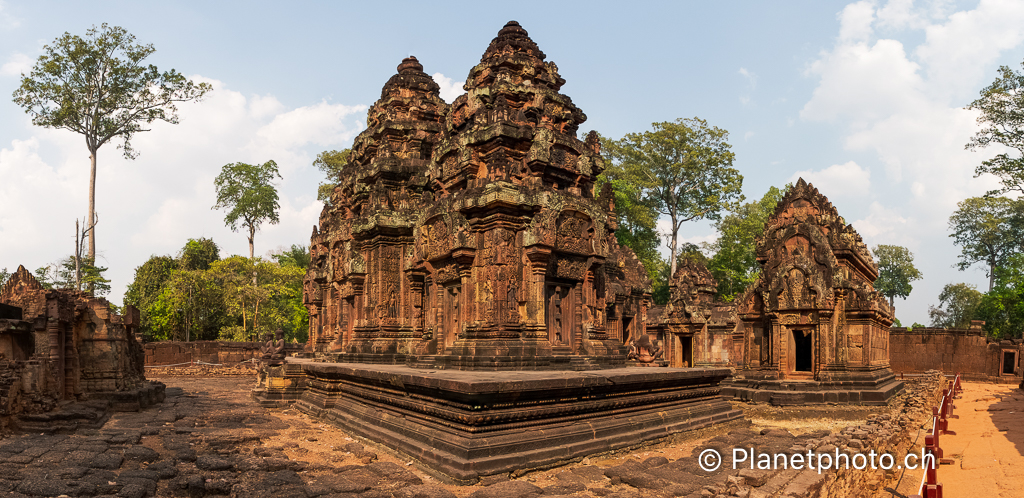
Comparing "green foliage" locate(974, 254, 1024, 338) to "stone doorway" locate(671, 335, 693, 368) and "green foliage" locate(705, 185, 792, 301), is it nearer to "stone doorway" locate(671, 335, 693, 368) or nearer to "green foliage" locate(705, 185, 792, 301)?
"green foliage" locate(705, 185, 792, 301)

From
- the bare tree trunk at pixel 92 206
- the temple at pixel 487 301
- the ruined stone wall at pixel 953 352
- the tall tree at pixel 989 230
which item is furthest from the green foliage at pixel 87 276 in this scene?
the tall tree at pixel 989 230

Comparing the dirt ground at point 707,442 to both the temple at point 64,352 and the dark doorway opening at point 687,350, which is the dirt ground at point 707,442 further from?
the dark doorway opening at point 687,350

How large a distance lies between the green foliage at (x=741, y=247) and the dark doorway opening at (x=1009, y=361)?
1101cm

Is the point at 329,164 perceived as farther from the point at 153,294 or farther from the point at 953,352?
the point at 953,352

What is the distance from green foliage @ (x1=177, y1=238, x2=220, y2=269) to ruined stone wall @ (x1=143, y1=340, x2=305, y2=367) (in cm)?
1050

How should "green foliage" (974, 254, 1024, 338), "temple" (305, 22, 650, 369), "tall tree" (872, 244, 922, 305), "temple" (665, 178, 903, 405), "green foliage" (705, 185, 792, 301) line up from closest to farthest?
"temple" (305, 22, 650, 369), "temple" (665, 178, 903, 405), "green foliage" (974, 254, 1024, 338), "green foliage" (705, 185, 792, 301), "tall tree" (872, 244, 922, 305)

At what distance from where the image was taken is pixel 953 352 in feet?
83.4

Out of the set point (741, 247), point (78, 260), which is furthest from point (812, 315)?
point (78, 260)

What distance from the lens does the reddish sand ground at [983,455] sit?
657cm

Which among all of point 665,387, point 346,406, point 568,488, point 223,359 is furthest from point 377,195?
point 223,359

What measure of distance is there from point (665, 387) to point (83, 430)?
8684 millimetres

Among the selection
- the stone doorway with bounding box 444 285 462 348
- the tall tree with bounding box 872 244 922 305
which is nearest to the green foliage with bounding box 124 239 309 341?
the stone doorway with bounding box 444 285 462 348

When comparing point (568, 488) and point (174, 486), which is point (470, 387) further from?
point (174, 486)

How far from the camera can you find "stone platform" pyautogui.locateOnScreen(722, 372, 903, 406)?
12.7 meters
